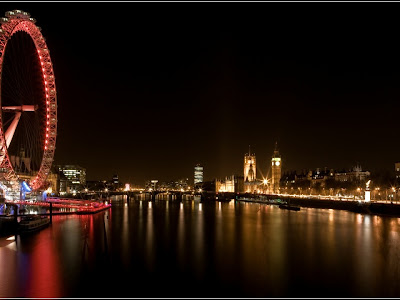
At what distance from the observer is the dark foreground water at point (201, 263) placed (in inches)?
627

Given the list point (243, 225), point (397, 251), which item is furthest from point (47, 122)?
point (397, 251)

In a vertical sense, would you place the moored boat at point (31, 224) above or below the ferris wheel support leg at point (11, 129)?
below

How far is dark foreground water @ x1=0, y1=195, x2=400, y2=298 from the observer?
52.2 ft

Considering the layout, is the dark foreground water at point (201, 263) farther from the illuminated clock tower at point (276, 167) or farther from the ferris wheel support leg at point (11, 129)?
the illuminated clock tower at point (276, 167)

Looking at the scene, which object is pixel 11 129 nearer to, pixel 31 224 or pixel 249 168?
pixel 31 224

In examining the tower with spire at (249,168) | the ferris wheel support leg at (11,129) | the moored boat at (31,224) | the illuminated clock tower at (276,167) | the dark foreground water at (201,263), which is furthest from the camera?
the tower with spire at (249,168)

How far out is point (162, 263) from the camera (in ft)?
67.8

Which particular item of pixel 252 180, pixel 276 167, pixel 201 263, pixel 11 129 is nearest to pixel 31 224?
pixel 11 129

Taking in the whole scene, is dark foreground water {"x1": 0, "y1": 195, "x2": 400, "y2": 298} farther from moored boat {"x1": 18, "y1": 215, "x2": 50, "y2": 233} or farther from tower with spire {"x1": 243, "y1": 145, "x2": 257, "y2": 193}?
tower with spire {"x1": 243, "y1": 145, "x2": 257, "y2": 193}

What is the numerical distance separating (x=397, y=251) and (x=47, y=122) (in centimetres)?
2958

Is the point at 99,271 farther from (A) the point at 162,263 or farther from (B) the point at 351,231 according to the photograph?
(B) the point at 351,231

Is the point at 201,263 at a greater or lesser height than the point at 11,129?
lesser

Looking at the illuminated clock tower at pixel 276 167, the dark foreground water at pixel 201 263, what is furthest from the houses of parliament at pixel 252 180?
the dark foreground water at pixel 201 263

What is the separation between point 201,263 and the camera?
68.1 feet
